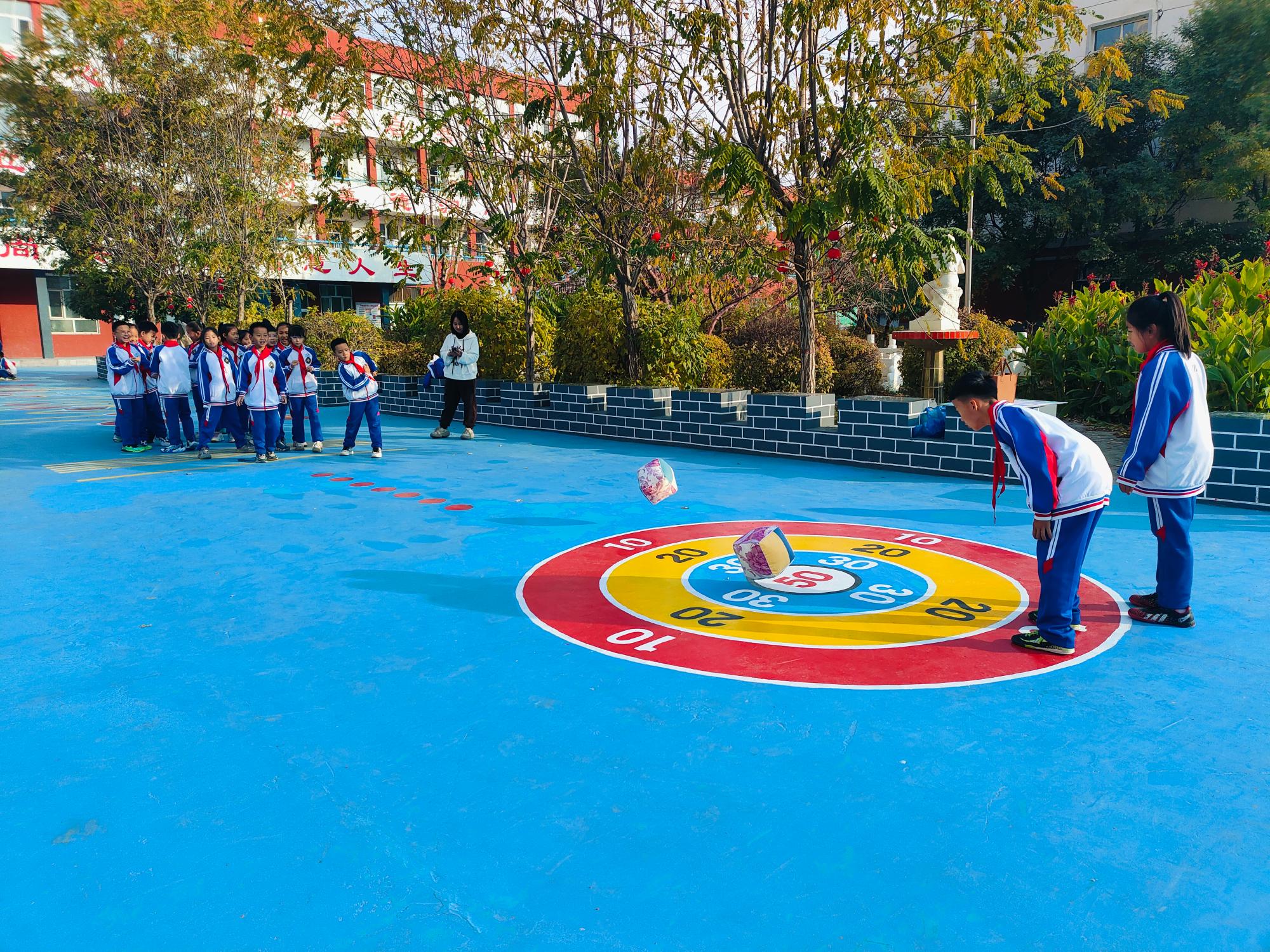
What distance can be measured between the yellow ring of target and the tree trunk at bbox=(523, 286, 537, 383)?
29.2 feet

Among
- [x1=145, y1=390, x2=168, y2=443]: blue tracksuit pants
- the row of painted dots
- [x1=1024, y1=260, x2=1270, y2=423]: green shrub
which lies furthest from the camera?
[x1=145, y1=390, x2=168, y2=443]: blue tracksuit pants

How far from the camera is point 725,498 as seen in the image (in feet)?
27.2

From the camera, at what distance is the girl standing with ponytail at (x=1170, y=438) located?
4.50 m

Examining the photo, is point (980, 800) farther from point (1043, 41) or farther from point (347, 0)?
point (1043, 41)

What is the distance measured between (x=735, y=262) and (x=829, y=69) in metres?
3.12

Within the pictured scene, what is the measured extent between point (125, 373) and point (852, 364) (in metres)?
11.1

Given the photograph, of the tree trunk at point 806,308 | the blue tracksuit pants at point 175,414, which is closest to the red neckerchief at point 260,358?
the blue tracksuit pants at point 175,414

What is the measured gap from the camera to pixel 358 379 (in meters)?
11.2

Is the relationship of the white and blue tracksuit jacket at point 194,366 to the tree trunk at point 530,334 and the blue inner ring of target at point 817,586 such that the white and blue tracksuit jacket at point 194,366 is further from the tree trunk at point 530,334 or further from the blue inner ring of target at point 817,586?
the blue inner ring of target at point 817,586

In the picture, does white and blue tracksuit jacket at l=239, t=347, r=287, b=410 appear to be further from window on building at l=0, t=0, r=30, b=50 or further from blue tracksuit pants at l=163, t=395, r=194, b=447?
window on building at l=0, t=0, r=30, b=50

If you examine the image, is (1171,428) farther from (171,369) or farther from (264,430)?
(171,369)

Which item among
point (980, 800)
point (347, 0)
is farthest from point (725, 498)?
point (347, 0)

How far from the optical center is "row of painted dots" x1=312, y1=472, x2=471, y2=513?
816 cm

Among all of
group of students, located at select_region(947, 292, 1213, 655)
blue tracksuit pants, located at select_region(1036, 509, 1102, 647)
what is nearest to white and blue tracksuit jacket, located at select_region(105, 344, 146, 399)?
group of students, located at select_region(947, 292, 1213, 655)
